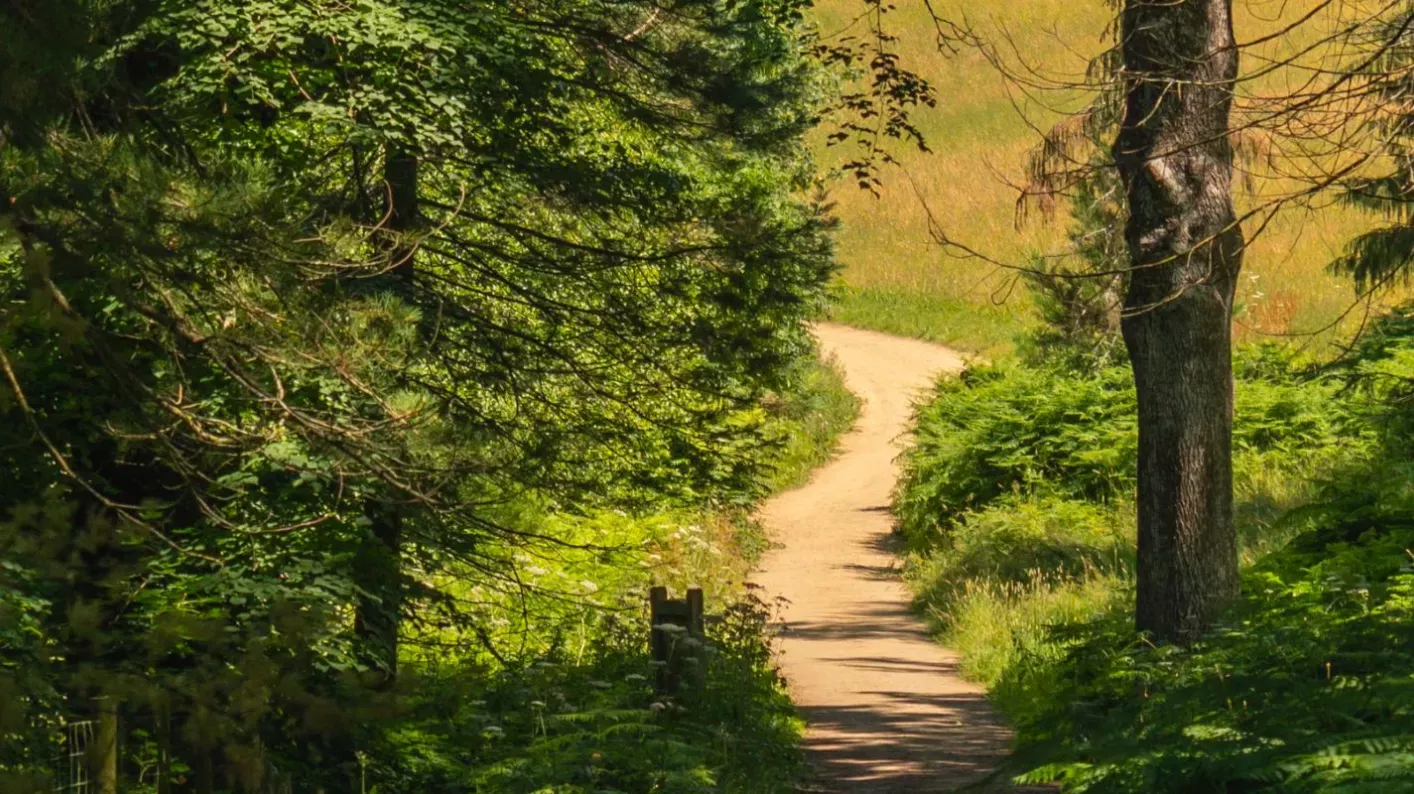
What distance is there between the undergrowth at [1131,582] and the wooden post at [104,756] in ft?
9.67

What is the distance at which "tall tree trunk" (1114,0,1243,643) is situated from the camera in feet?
29.4

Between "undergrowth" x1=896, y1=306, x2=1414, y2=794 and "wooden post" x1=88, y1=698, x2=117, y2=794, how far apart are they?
2947 mm

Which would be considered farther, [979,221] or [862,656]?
[979,221]

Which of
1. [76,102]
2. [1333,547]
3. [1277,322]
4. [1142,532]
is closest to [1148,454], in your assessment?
[1142,532]

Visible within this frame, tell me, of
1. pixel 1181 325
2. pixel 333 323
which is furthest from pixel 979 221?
pixel 333 323

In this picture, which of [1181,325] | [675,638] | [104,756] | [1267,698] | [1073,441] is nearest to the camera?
[104,756]

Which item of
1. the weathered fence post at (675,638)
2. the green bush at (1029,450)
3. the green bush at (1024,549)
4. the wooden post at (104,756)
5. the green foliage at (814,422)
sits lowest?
the wooden post at (104,756)

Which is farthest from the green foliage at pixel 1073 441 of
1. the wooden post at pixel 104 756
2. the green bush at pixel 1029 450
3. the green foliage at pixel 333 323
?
the wooden post at pixel 104 756

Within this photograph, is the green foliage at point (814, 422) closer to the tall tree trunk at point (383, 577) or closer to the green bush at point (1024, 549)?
the green bush at point (1024, 549)

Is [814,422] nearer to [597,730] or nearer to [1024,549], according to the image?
[1024,549]

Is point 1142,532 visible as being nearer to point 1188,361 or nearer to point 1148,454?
point 1148,454

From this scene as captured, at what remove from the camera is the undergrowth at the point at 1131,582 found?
193 inches

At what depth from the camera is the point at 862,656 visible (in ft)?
47.5

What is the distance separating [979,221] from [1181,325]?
141 ft
